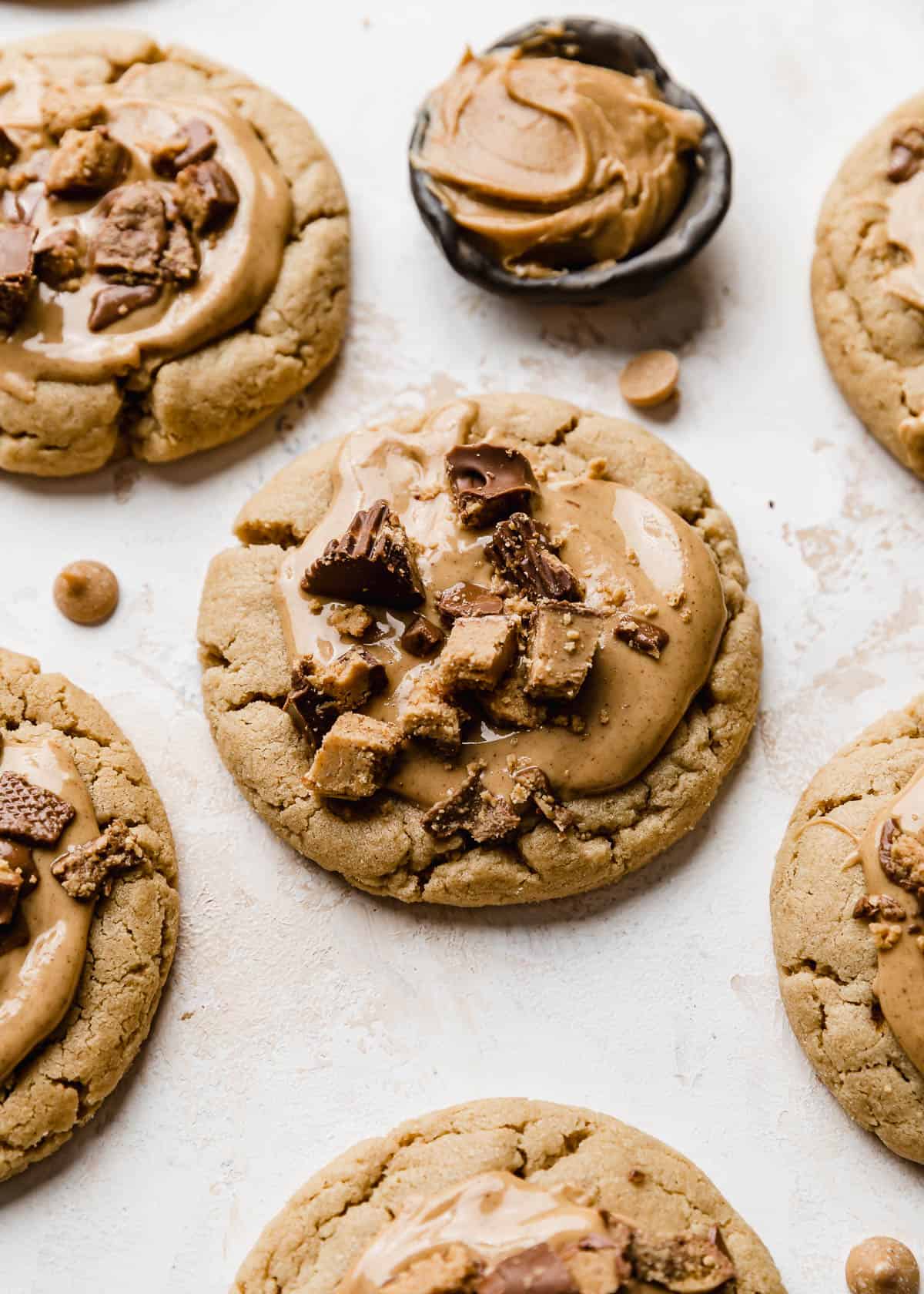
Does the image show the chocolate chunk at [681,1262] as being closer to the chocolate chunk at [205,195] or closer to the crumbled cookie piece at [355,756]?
the crumbled cookie piece at [355,756]

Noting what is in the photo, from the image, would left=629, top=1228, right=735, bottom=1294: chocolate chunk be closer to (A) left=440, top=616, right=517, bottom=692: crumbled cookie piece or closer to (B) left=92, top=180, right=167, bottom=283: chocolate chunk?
(A) left=440, top=616, right=517, bottom=692: crumbled cookie piece

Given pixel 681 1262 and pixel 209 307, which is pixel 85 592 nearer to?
pixel 209 307

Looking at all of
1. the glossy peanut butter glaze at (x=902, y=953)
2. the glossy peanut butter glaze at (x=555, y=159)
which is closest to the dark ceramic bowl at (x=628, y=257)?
the glossy peanut butter glaze at (x=555, y=159)

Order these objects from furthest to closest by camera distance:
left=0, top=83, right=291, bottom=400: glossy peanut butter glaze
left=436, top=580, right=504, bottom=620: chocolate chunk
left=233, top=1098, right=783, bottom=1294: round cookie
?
left=0, top=83, right=291, bottom=400: glossy peanut butter glaze, left=436, top=580, right=504, bottom=620: chocolate chunk, left=233, top=1098, right=783, bottom=1294: round cookie

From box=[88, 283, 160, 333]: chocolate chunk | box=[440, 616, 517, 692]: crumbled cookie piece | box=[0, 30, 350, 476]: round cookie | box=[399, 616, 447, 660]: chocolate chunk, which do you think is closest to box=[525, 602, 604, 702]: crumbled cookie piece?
box=[440, 616, 517, 692]: crumbled cookie piece

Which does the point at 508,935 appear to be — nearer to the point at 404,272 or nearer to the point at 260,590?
the point at 260,590

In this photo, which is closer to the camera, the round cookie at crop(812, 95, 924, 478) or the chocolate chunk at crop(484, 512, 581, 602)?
the chocolate chunk at crop(484, 512, 581, 602)
